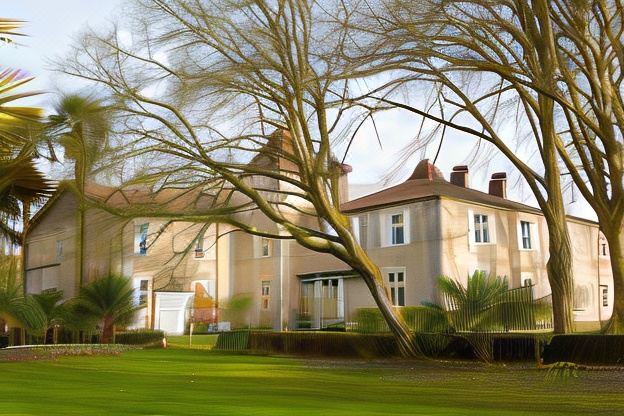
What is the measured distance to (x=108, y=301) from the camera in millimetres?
26812

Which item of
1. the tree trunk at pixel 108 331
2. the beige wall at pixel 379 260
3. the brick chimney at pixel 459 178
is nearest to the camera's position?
the tree trunk at pixel 108 331

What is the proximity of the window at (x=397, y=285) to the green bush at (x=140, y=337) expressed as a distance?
9.41 meters

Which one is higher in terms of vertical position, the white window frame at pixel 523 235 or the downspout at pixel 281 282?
the white window frame at pixel 523 235

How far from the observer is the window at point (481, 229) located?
30.5 m

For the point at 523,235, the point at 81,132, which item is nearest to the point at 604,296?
the point at 523,235

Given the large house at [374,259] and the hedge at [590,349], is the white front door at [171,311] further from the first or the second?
the hedge at [590,349]

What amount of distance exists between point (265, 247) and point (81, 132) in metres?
15.6

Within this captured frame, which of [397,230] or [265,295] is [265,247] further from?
[397,230]

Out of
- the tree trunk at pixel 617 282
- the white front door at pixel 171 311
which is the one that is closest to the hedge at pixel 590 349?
the tree trunk at pixel 617 282

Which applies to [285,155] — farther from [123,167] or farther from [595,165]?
[595,165]

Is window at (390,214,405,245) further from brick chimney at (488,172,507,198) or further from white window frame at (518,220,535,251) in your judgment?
brick chimney at (488,172,507,198)

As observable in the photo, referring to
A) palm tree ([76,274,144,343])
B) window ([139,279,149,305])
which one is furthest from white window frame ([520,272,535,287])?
palm tree ([76,274,144,343])

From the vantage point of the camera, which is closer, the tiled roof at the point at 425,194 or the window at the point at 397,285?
the tiled roof at the point at 425,194

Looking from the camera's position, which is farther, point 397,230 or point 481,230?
point 397,230
